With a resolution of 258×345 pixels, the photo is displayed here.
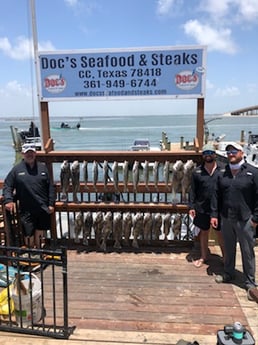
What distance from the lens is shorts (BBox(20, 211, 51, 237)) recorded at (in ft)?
15.4

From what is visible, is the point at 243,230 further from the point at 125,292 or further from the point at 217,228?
the point at 125,292

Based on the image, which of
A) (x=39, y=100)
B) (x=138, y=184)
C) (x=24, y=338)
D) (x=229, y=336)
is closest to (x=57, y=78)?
(x=39, y=100)

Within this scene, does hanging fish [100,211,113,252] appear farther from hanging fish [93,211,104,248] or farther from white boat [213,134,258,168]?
white boat [213,134,258,168]

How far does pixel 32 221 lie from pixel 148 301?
1.92 m

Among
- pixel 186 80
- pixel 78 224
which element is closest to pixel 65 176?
pixel 78 224

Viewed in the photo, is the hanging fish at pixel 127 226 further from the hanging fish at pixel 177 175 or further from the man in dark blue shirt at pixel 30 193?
the man in dark blue shirt at pixel 30 193

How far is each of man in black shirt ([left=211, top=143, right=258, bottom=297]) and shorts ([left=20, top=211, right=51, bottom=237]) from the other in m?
2.35

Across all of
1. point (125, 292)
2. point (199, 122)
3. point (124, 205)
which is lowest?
point (125, 292)

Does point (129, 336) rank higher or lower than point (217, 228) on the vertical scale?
lower

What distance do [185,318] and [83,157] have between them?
270cm

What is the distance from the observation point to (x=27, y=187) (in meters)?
4.58

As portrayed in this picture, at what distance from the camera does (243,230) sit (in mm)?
3977

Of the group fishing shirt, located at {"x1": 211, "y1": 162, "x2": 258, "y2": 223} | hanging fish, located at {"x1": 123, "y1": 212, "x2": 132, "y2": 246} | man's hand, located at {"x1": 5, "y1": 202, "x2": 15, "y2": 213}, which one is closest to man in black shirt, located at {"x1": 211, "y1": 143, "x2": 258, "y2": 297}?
fishing shirt, located at {"x1": 211, "y1": 162, "x2": 258, "y2": 223}

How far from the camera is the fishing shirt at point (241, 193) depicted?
3.88 metres
